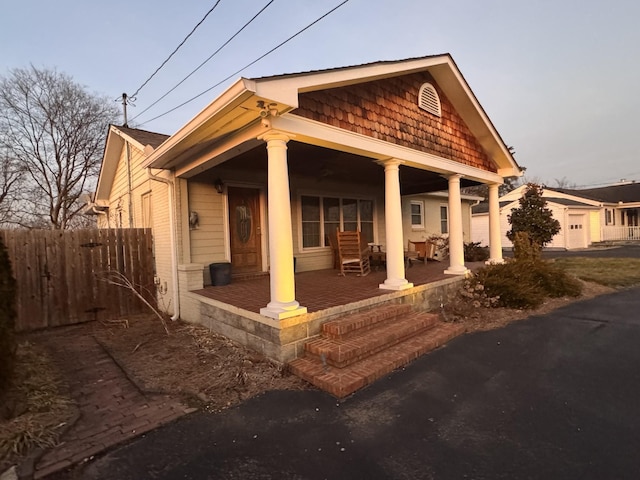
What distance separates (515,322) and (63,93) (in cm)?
2200

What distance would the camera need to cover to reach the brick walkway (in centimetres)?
238

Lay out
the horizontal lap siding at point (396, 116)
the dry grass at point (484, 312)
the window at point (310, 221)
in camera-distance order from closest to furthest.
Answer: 1. the horizontal lap siding at point (396, 116)
2. the dry grass at point (484, 312)
3. the window at point (310, 221)

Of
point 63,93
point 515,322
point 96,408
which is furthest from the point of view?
point 63,93

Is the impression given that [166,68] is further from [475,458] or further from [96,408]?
[475,458]

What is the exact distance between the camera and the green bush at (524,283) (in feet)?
20.8

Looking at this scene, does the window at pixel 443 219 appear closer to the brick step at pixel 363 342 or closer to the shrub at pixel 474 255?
the shrub at pixel 474 255

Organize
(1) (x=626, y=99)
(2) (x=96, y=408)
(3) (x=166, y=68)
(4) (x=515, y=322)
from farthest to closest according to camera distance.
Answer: (1) (x=626, y=99) < (3) (x=166, y=68) < (4) (x=515, y=322) < (2) (x=96, y=408)

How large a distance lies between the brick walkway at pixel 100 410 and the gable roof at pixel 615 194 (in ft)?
98.3

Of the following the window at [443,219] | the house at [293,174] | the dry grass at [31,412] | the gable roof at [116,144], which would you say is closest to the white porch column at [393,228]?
the house at [293,174]

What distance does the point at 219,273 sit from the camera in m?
6.50

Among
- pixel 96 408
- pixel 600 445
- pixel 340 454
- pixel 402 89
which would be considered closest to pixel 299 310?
pixel 340 454

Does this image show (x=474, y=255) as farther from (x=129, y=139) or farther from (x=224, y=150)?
(x=129, y=139)

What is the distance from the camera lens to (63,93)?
1669cm

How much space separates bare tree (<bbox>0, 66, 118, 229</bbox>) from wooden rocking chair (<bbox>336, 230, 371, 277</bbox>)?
17477 millimetres
